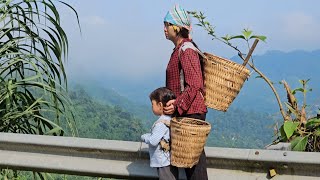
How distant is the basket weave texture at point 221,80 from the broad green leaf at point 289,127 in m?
0.52

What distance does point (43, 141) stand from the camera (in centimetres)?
516

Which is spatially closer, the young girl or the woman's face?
the young girl

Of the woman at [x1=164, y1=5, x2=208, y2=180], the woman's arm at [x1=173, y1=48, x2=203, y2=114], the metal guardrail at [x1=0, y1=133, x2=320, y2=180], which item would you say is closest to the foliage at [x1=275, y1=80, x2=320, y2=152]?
the metal guardrail at [x1=0, y1=133, x2=320, y2=180]

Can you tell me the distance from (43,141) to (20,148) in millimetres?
199

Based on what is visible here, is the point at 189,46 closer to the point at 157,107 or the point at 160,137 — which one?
the point at 157,107

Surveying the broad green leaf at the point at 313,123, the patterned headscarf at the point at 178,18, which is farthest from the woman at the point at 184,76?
the broad green leaf at the point at 313,123

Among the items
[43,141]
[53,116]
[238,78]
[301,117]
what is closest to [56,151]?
[43,141]

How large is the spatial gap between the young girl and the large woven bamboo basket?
85 millimetres

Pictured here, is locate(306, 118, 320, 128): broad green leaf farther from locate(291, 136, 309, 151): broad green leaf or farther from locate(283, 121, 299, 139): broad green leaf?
locate(291, 136, 309, 151): broad green leaf

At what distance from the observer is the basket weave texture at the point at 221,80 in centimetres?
475

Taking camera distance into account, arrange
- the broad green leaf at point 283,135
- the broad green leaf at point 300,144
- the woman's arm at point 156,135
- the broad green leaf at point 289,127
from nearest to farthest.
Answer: the woman's arm at point 156,135, the broad green leaf at point 300,144, the broad green leaf at point 289,127, the broad green leaf at point 283,135

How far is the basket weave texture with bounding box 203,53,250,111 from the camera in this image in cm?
475

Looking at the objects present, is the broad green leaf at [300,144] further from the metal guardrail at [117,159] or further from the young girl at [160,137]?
the young girl at [160,137]

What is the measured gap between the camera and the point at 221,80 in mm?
4770
